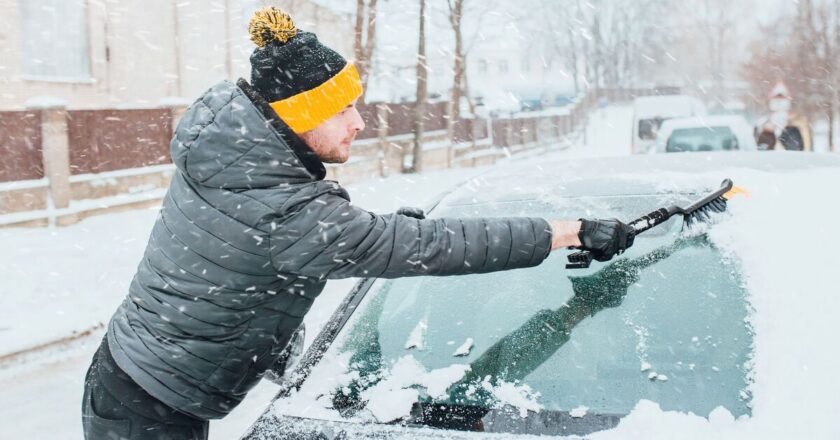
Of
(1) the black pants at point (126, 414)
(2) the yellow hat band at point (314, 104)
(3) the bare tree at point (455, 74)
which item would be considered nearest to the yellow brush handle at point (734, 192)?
(2) the yellow hat band at point (314, 104)

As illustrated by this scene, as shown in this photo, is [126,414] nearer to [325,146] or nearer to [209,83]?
[325,146]

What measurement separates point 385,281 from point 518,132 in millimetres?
29615

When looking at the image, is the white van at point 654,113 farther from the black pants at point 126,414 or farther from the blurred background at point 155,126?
the black pants at point 126,414

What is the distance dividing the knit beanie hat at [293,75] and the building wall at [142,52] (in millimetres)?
12413

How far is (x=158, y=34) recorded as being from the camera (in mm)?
18250

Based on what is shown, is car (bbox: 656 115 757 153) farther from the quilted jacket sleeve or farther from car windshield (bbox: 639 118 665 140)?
the quilted jacket sleeve

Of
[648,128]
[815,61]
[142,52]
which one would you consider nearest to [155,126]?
[142,52]

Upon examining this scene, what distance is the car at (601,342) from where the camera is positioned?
1.91 meters

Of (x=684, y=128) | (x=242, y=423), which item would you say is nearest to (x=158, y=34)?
(x=684, y=128)

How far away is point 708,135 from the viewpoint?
39.5 ft

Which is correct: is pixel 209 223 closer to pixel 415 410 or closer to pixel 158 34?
pixel 415 410

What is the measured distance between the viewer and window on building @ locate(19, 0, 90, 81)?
14.9 meters

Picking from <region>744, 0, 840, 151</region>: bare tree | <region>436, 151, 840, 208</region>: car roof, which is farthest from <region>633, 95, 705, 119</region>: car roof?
<region>436, 151, 840, 208</region>: car roof

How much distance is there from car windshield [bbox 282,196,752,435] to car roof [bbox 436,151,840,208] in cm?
15
